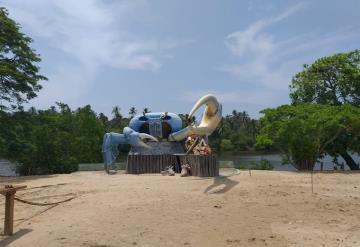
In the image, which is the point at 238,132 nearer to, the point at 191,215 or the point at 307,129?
the point at 307,129

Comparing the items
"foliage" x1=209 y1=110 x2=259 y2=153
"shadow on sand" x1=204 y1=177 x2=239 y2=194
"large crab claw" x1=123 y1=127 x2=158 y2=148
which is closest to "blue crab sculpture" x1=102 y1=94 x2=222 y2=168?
"large crab claw" x1=123 y1=127 x2=158 y2=148

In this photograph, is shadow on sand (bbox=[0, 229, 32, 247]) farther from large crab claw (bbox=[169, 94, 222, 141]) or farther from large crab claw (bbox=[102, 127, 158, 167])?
large crab claw (bbox=[102, 127, 158, 167])

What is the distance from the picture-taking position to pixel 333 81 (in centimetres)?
Result: 2806

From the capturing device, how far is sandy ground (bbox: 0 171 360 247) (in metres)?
8.81

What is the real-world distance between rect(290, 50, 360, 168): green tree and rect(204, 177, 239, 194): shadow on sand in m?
12.5

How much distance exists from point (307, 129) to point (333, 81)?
6404 millimetres

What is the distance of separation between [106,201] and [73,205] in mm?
813

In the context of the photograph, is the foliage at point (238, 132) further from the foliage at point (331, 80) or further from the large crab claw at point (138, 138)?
the large crab claw at point (138, 138)

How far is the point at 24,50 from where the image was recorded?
2278cm

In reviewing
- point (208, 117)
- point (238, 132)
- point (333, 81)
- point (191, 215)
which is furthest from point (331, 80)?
point (238, 132)

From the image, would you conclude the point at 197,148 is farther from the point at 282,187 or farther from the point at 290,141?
the point at 290,141

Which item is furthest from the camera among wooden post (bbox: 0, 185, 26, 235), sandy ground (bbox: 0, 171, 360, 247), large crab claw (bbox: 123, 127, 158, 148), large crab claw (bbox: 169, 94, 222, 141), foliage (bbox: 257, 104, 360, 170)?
foliage (bbox: 257, 104, 360, 170)

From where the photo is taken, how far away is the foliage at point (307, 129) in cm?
2267

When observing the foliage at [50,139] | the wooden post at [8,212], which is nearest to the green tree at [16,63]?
the foliage at [50,139]
